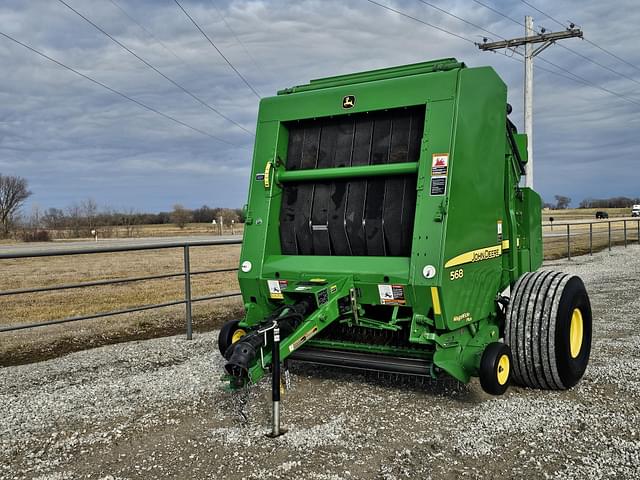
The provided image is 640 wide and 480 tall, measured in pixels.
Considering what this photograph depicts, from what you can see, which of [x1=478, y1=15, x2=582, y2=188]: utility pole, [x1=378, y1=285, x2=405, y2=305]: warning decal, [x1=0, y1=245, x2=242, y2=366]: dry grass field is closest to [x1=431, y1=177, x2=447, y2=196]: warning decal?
[x1=378, y1=285, x2=405, y2=305]: warning decal

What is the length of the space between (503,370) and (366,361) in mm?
1114

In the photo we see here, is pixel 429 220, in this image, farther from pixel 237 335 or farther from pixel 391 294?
pixel 237 335

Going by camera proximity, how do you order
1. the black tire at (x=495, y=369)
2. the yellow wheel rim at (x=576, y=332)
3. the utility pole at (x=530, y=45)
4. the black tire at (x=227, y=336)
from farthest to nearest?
the utility pole at (x=530, y=45)
the black tire at (x=227, y=336)
the yellow wheel rim at (x=576, y=332)
the black tire at (x=495, y=369)

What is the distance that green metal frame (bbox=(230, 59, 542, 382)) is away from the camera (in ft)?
14.7

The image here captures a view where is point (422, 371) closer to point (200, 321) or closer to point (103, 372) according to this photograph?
point (103, 372)

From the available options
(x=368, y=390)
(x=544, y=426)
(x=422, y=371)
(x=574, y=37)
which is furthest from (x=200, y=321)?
(x=574, y=37)

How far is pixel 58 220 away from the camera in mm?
48062

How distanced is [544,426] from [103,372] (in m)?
4.46

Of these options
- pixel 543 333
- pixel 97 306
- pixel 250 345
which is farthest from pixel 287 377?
pixel 97 306

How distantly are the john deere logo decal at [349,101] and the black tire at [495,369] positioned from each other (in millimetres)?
2398

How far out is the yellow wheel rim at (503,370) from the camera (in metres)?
4.57

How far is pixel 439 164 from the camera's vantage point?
4.55 metres

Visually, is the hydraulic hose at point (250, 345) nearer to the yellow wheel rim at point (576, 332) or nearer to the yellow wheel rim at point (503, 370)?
the yellow wheel rim at point (503, 370)

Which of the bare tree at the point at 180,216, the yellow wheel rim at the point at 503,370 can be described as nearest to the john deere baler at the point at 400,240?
the yellow wheel rim at the point at 503,370
